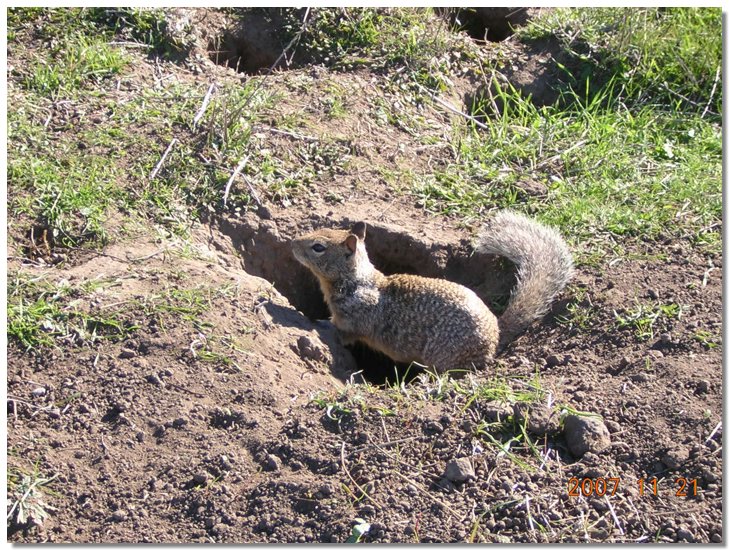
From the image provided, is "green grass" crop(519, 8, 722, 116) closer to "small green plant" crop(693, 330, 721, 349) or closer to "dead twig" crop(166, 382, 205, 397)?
"small green plant" crop(693, 330, 721, 349)

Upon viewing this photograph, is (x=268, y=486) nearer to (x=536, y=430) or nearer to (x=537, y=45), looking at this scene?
(x=536, y=430)

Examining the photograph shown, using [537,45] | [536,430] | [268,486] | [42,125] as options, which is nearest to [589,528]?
[536,430]

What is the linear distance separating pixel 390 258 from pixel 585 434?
92.0 inches

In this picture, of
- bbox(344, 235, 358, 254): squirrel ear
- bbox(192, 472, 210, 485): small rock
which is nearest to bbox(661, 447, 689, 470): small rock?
bbox(192, 472, 210, 485): small rock

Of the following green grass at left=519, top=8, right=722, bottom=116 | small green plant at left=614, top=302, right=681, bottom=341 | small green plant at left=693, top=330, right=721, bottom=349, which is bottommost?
small green plant at left=614, top=302, right=681, bottom=341

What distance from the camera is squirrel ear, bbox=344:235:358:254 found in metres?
5.36

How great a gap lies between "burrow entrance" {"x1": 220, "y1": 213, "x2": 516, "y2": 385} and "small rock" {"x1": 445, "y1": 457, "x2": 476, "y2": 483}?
1.81m

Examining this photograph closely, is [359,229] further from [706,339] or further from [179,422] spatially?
[706,339]

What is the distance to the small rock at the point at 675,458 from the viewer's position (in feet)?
12.6

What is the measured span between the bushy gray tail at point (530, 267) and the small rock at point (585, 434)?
4.12 ft

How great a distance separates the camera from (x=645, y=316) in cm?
488

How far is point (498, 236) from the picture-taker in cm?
543

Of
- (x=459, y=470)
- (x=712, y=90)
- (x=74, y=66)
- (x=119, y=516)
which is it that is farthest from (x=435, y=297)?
(x=712, y=90)

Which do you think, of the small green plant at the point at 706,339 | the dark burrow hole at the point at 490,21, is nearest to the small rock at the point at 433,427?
the small green plant at the point at 706,339
